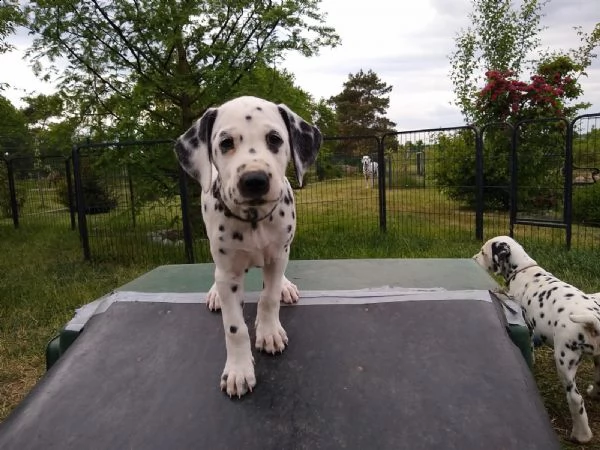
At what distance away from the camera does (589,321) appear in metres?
3.25

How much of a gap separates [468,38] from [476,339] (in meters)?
14.0

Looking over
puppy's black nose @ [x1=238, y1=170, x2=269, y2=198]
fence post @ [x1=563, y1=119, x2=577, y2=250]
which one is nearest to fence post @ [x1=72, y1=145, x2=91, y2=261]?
puppy's black nose @ [x1=238, y1=170, x2=269, y2=198]

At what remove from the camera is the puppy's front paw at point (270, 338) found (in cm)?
257

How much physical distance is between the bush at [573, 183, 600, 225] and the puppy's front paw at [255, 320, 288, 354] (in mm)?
9209

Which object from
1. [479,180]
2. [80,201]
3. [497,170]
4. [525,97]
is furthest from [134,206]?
[525,97]

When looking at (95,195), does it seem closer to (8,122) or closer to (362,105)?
(8,122)

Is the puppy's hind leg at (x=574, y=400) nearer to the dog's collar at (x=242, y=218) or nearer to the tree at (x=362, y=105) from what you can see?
the dog's collar at (x=242, y=218)

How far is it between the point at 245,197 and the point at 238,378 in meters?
0.87

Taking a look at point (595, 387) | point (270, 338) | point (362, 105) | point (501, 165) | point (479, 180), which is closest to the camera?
point (270, 338)

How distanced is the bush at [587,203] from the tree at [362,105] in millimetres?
34063

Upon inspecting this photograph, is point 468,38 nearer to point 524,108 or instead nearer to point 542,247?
point 524,108

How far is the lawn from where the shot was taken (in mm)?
4707

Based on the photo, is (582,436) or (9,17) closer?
(582,436)


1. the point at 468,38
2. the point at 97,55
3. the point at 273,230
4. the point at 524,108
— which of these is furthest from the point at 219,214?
the point at 468,38
